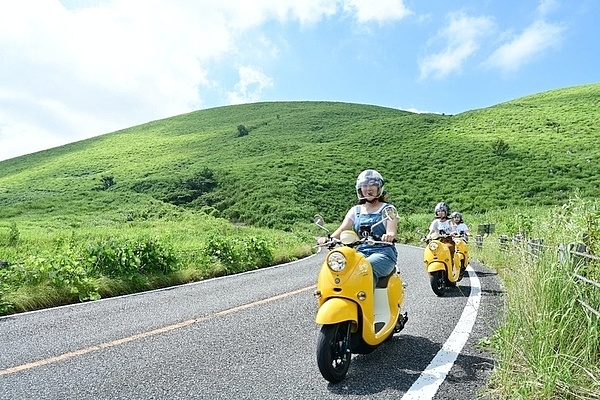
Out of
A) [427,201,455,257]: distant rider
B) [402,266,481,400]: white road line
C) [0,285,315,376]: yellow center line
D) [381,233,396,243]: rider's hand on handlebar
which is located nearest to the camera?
[402,266,481,400]: white road line

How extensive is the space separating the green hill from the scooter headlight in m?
32.7

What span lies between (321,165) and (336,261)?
4949 centimetres

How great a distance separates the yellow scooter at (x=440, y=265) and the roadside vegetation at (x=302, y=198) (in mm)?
965

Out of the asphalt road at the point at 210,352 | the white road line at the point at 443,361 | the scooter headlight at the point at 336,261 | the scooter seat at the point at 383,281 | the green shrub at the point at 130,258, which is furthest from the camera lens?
the green shrub at the point at 130,258

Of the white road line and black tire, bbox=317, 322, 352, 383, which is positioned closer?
the white road line

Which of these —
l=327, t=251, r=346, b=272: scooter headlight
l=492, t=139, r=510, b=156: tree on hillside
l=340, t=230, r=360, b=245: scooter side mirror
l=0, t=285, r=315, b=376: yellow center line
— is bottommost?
l=0, t=285, r=315, b=376: yellow center line

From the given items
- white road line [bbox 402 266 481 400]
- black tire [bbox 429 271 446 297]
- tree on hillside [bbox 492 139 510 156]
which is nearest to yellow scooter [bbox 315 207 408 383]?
white road line [bbox 402 266 481 400]

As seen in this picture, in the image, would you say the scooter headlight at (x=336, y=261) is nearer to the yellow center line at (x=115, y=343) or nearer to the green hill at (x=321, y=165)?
the yellow center line at (x=115, y=343)

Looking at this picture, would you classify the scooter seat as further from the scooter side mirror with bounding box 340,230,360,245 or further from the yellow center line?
the yellow center line

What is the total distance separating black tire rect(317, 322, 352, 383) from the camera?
396cm

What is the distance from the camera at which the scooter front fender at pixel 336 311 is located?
13.2ft

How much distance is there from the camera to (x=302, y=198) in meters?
43.7

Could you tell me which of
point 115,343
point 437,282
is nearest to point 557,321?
point 115,343

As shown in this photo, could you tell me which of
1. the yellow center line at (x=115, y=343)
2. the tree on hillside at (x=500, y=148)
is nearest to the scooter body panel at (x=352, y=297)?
the yellow center line at (x=115, y=343)
